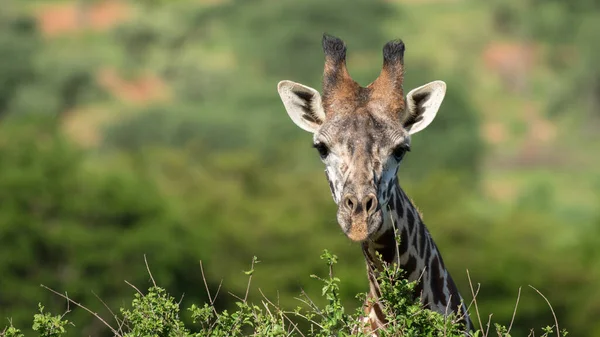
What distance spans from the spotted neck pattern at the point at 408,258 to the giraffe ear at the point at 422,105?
486 millimetres

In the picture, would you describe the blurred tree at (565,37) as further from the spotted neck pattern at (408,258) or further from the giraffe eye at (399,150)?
the giraffe eye at (399,150)

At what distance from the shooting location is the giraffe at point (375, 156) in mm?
10453

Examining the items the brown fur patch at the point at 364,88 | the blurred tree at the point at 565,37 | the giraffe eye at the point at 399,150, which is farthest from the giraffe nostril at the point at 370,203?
the blurred tree at the point at 565,37

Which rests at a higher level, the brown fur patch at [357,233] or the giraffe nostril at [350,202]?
the giraffe nostril at [350,202]

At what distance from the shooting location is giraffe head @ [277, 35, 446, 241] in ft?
33.9

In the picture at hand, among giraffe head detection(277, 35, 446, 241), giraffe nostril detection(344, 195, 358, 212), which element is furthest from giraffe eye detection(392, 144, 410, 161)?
giraffe nostril detection(344, 195, 358, 212)

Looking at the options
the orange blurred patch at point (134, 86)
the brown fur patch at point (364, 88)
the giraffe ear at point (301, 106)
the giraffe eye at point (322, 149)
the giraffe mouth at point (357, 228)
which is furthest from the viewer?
the orange blurred patch at point (134, 86)

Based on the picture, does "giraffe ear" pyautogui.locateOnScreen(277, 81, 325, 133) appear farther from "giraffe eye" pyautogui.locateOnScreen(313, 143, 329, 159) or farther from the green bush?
the green bush

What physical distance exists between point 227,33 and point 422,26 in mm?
28635

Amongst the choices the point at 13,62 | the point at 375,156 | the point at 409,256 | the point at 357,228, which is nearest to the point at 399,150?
the point at 375,156

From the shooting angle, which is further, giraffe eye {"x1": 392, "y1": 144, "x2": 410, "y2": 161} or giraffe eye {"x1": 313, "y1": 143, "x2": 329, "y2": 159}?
giraffe eye {"x1": 313, "y1": 143, "x2": 329, "y2": 159}

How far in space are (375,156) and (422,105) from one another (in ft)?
3.11

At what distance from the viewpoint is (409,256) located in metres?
11.2

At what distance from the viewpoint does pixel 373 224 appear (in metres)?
10.3
